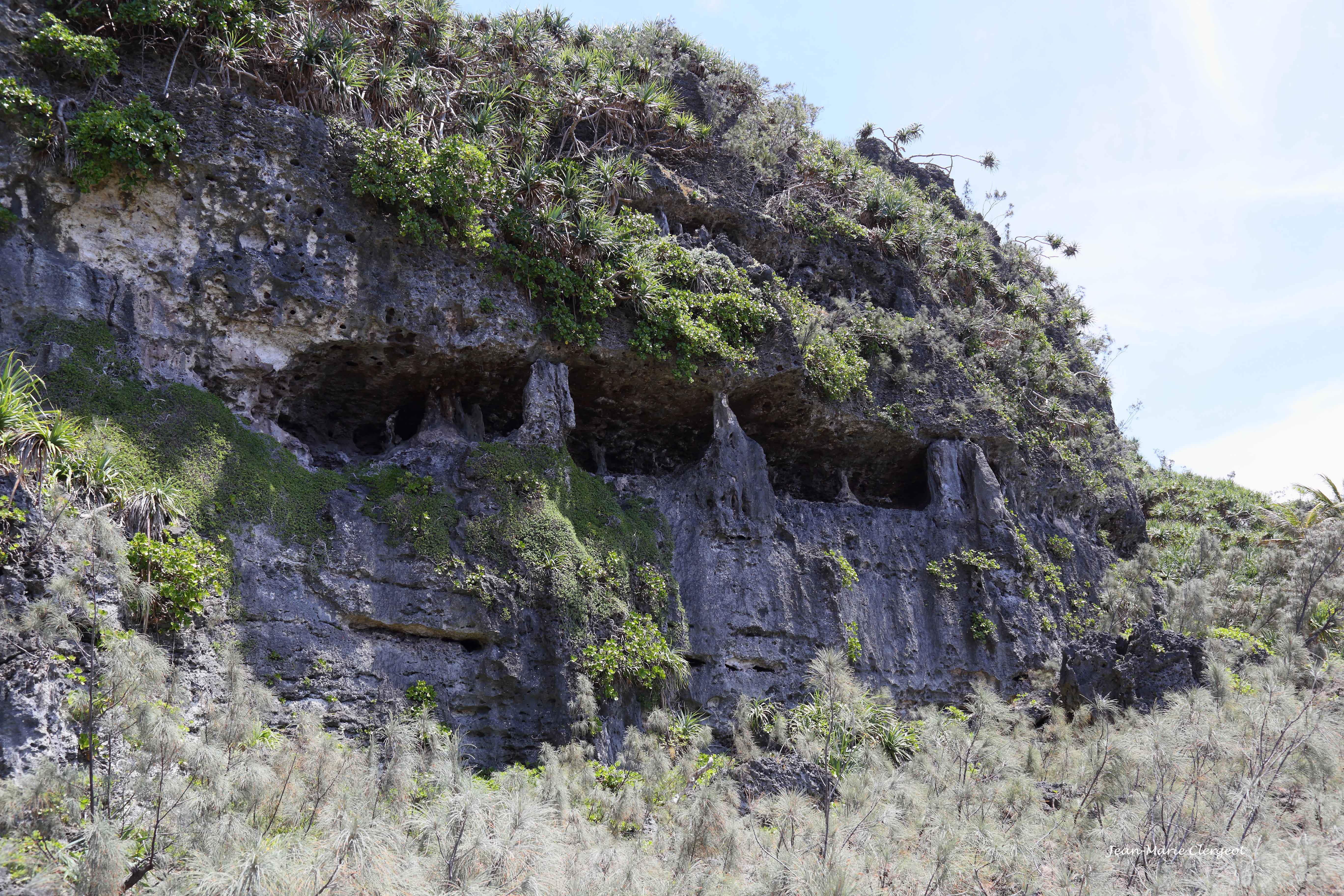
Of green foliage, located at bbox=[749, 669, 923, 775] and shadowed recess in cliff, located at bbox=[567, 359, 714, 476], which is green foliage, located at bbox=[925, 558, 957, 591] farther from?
shadowed recess in cliff, located at bbox=[567, 359, 714, 476]

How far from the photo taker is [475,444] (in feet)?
44.6

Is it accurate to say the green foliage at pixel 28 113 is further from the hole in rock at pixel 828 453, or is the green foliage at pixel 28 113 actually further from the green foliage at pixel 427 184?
the hole in rock at pixel 828 453

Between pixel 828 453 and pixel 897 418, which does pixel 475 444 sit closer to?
pixel 828 453

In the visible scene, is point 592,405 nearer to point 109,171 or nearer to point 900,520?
point 900,520

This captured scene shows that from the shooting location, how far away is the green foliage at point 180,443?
1014 centimetres

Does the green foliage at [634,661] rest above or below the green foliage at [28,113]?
below

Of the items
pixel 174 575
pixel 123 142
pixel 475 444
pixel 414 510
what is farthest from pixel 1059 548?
pixel 123 142

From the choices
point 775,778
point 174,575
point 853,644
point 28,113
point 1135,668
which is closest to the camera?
point 174,575

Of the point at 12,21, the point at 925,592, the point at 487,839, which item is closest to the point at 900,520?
the point at 925,592

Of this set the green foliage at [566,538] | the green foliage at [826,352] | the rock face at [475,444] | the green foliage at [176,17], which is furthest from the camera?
the green foliage at [826,352]

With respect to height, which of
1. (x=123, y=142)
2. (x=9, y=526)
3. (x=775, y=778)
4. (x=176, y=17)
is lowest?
(x=775, y=778)

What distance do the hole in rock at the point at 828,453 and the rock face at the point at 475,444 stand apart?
62 mm

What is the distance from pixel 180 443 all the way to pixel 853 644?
11.3 m

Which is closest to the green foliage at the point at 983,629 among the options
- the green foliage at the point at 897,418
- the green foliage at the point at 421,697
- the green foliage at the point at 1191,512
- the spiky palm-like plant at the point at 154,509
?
the green foliage at the point at 897,418
